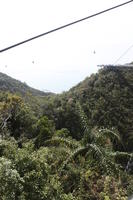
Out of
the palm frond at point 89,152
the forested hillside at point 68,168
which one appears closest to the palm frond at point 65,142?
the forested hillside at point 68,168

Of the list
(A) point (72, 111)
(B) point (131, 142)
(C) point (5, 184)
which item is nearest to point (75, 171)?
(C) point (5, 184)

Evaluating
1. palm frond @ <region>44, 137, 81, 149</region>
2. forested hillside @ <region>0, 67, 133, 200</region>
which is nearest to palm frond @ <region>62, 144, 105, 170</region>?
forested hillside @ <region>0, 67, 133, 200</region>

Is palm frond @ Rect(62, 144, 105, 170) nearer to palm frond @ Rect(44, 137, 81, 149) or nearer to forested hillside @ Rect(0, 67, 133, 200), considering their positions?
forested hillside @ Rect(0, 67, 133, 200)

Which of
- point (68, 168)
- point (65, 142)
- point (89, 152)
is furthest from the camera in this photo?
point (65, 142)

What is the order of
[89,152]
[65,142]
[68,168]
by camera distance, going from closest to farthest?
[68,168]
[89,152]
[65,142]

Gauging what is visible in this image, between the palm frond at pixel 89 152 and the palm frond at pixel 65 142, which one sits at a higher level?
the palm frond at pixel 65 142

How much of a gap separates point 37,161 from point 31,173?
2.03 feet

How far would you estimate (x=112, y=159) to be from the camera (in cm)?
1281

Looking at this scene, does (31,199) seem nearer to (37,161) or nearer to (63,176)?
(37,161)

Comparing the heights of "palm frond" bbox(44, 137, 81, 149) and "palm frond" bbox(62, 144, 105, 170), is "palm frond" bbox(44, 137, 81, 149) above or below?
above

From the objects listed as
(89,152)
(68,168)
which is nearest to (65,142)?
(89,152)

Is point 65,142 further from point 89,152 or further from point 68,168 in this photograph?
point 68,168

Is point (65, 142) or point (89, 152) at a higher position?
point (65, 142)

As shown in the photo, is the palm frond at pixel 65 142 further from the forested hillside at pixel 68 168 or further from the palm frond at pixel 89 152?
the palm frond at pixel 89 152
